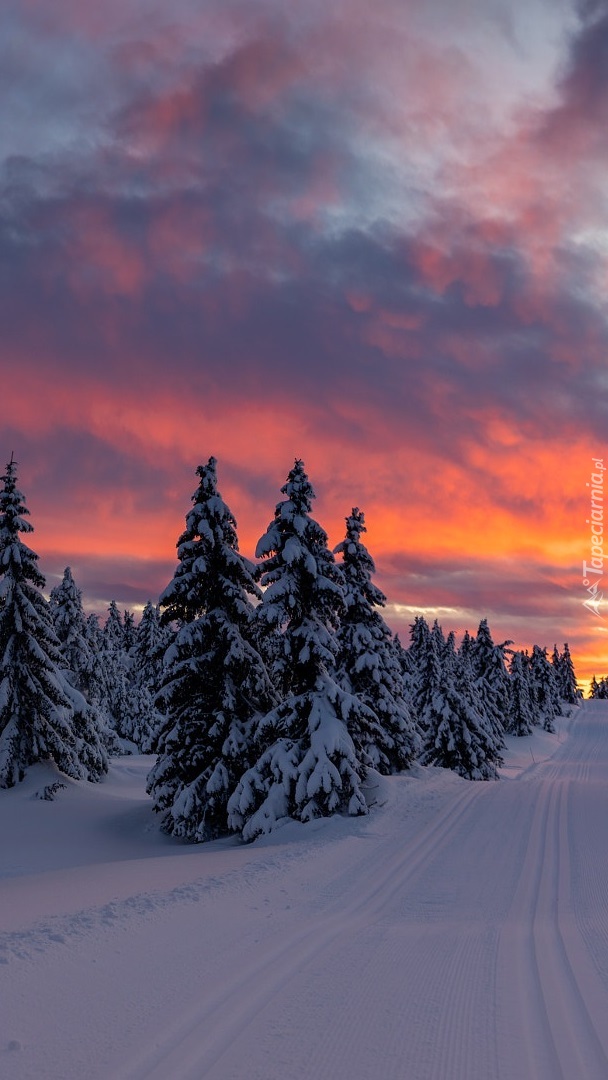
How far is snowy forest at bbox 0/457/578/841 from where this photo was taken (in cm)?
1955

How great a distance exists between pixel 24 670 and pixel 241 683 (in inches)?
349

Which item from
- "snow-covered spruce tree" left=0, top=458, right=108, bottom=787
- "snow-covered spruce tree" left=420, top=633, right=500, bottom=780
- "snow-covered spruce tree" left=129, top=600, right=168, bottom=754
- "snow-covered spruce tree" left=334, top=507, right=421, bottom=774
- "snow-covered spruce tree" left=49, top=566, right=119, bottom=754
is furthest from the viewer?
"snow-covered spruce tree" left=129, top=600, right=168, bottom=754

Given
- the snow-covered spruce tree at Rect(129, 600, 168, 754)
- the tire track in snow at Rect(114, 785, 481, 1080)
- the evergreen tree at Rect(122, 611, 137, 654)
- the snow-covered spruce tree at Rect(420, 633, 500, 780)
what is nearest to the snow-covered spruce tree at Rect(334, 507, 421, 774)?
the snow-covered spruce tree at Rect(420, 633, 500, 780)

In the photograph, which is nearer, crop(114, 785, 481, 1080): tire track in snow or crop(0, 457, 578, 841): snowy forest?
crop(114, 785, 481, 1080): tire track in snow

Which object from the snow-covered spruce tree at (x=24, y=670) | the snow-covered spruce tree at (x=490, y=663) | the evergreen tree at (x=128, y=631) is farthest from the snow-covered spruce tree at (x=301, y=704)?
the evergreen tree at (x=128, y=631)

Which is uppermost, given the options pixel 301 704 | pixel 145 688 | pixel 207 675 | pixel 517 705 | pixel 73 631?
pixel 73 631

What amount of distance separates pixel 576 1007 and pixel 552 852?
901cm

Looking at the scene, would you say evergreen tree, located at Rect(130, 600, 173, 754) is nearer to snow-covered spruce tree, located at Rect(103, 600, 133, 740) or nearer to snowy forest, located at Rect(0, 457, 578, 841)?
snow-covered spruce tree, located at Rect(103, 600, 133, 740)

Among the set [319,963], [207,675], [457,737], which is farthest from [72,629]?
[319,963]

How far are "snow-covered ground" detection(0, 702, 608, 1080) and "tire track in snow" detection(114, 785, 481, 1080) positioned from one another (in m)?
0.02

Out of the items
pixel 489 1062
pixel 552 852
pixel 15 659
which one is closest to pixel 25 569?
pixel 15 659

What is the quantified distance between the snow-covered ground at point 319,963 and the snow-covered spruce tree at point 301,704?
9.46 feet

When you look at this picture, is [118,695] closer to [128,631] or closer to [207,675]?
[128,631]

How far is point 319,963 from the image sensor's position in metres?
7.28
